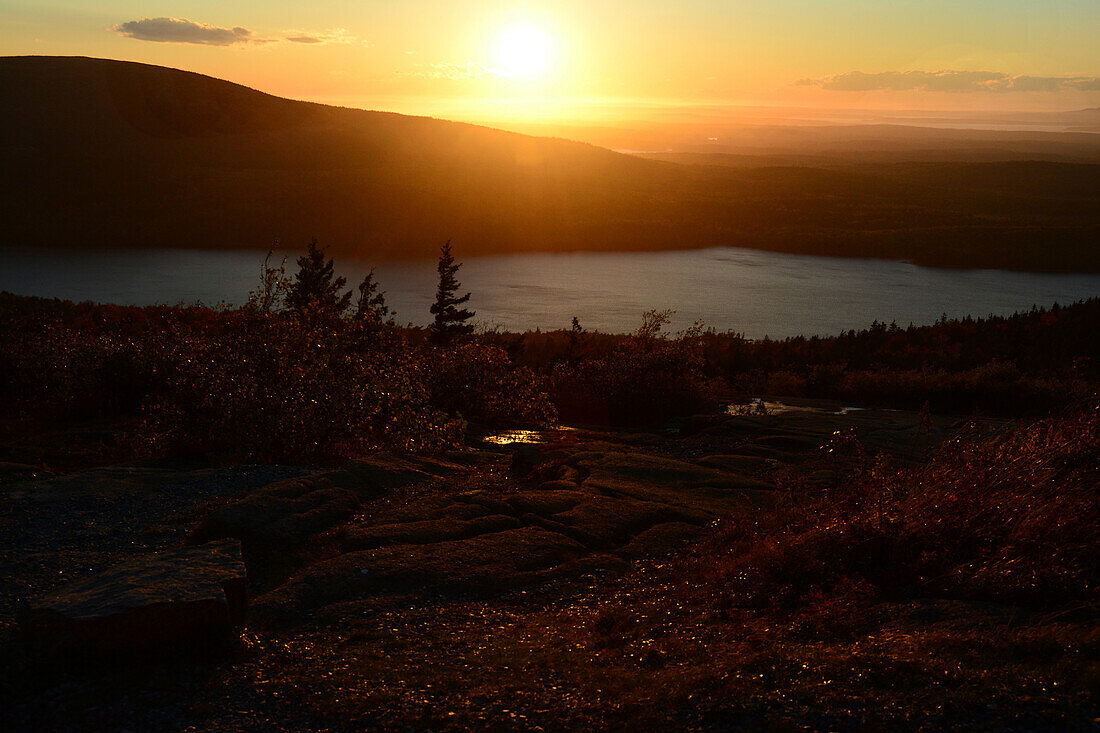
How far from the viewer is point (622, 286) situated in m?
51.9

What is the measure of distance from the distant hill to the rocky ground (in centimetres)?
5890

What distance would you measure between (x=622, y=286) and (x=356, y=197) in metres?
38.9

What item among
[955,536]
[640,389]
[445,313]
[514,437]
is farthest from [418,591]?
[445,313]

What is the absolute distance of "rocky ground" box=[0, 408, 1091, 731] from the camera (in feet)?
11.7

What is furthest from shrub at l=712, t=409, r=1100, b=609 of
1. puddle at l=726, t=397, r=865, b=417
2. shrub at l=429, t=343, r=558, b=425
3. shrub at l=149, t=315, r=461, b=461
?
shrub at l=429, t=343, r=558, b=425

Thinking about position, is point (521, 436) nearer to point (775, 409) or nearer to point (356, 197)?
point (775, 409)

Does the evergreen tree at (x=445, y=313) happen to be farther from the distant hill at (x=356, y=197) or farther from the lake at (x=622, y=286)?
the distant hill at (x=356, y=197)

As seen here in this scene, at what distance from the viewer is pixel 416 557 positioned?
225 inches

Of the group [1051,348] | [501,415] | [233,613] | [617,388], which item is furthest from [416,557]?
[1051,348]

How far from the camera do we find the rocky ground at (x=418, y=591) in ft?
11.7

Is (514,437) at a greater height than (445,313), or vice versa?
(445,313)

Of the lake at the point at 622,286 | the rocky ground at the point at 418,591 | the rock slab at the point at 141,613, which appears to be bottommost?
the rocky ground at the point at 418,591

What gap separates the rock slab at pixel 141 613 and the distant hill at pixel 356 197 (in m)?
62.0

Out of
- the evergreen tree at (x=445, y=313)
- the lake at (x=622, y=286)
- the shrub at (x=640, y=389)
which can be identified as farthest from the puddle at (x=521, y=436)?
the lake at (x=622, y=286)
